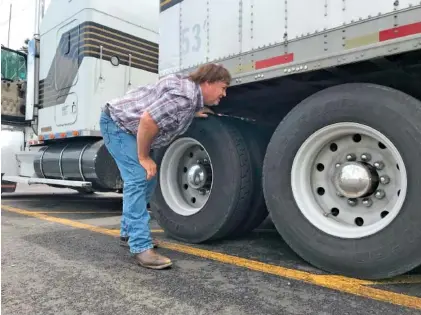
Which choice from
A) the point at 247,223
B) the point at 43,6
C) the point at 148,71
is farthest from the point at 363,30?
the point at 43,6

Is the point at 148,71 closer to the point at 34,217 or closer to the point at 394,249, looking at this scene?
the point at 34,217

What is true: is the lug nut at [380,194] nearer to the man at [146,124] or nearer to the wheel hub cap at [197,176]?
the man at [146,124]

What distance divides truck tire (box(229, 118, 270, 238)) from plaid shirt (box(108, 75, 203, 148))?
2.04ft

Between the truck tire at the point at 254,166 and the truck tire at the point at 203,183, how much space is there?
0.08m

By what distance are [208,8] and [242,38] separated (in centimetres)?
49

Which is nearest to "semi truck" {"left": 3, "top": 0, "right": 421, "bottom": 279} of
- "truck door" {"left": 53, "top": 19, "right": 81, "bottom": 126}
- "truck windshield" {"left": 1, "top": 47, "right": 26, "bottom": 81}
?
"truck door" {"left": 53, "top": 19, "right": 81, "bottom": 126}

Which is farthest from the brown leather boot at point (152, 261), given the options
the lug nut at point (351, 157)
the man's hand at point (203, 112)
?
the lug nut at point (351, 157)

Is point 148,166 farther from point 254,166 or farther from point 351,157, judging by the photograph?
point 351,157

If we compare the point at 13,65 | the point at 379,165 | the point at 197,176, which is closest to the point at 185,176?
the point at 197,176

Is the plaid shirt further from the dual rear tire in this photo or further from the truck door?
the truck door

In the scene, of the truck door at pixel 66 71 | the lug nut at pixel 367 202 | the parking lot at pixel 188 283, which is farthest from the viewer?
the truck door at pixel 66 71

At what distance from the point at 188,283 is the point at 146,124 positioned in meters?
1.08

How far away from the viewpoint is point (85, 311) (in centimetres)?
196

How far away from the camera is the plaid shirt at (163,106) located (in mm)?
2734
